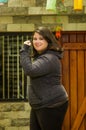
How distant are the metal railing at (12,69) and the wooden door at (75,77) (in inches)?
23.9

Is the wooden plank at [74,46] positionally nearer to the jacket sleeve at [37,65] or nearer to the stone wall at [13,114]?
the stone wall at [13,114]

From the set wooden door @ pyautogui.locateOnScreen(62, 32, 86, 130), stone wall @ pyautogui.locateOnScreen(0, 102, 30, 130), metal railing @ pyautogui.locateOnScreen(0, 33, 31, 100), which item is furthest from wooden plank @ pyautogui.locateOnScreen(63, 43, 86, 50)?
stone wall @ pyautogui.locateOnScreen(0, 102, 30, 130)

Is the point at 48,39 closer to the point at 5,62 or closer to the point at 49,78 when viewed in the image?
the point at 49,78

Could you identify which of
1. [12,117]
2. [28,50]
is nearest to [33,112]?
[28,50]

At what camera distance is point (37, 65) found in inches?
109

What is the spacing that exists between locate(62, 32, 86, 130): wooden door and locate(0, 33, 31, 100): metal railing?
1.99ft

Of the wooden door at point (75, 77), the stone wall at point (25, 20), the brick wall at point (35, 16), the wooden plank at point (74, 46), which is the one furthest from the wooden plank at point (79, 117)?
the brick wall at point (35, 16)

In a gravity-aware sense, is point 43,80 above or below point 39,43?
below

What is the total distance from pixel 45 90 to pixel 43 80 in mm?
78

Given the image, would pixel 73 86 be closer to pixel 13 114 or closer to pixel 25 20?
pixel 13 114

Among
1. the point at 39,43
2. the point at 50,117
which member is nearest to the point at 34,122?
the point at 50,117

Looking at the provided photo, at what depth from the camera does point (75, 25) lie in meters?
5.29

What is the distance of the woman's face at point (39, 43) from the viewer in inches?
114

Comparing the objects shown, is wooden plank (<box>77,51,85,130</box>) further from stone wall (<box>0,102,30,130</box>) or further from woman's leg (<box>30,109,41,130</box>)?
woman's leg (<box>30,109,41,130</box>)
